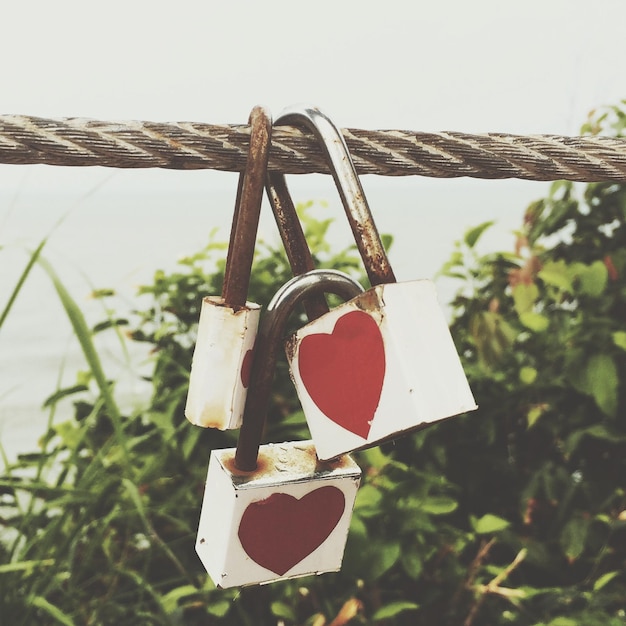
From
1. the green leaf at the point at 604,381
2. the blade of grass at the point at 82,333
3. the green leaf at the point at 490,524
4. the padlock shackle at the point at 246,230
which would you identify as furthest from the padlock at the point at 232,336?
the green leaf at the point at 604,381

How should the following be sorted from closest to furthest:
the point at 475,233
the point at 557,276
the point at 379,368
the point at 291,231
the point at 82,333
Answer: the point at 379,368
the point at 291,231
the point at 82,333
the point at 557,276
the point at 475,233

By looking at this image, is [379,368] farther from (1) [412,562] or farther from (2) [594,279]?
(2) [594,279]

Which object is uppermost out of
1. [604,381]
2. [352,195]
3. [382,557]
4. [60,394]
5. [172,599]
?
[352,195]

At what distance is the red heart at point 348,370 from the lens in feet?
1.10

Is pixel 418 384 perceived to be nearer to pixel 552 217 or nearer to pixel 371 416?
pixel 371 416

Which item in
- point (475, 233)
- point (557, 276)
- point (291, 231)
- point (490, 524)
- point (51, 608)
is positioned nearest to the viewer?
point (291, 231)

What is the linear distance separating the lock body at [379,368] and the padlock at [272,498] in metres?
0.03

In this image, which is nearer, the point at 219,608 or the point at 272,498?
the point at 272,498

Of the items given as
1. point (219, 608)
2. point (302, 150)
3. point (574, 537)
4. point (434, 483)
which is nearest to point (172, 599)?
point (219, 608)

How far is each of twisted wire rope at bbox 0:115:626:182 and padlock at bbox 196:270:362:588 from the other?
0.37ft

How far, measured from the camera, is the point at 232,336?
371 millimetres

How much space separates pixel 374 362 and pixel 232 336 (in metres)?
0.09

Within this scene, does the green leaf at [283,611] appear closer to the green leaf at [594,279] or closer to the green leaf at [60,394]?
the green leaf at [60,394]

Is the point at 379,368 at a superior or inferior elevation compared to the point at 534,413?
superior
